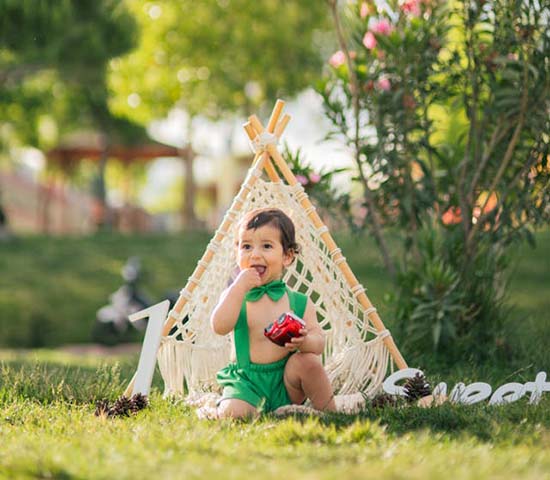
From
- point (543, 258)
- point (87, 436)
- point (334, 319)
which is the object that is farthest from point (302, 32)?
point (87, 436)

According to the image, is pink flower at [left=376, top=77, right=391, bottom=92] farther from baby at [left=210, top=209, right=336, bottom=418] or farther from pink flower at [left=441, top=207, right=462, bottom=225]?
baby at [left=210, top=209, right=336, bottom=418]

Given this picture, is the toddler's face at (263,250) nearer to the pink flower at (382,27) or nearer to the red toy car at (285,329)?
the red toy car at (285,329)

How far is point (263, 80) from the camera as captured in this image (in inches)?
604

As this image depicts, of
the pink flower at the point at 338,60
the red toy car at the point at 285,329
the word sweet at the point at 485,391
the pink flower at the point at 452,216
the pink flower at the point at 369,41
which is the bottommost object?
the word sweet at the point at 485,391

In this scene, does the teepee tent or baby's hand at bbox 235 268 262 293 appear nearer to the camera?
baby's hand at bbox 235 268 262 293

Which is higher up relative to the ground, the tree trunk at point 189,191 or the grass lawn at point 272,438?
the tree trunk at point 189,191

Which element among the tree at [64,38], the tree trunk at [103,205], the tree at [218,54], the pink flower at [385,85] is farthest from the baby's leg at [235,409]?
the tree trunk at [103,205]

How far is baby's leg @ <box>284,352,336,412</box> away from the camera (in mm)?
2949

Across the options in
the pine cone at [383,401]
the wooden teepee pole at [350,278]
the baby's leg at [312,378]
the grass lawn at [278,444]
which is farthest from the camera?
the wooden teepee pole at [350,278]

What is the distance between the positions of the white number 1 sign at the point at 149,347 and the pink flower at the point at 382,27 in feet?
7.30

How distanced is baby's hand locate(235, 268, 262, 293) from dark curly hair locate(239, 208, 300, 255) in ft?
0.54

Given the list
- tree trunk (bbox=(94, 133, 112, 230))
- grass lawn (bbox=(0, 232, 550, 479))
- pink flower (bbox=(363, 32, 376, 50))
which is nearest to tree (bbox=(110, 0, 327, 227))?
tree trunk (bbox=(94, 133, 112, 230))

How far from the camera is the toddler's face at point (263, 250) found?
10.2ft

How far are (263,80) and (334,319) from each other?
12241 mm
